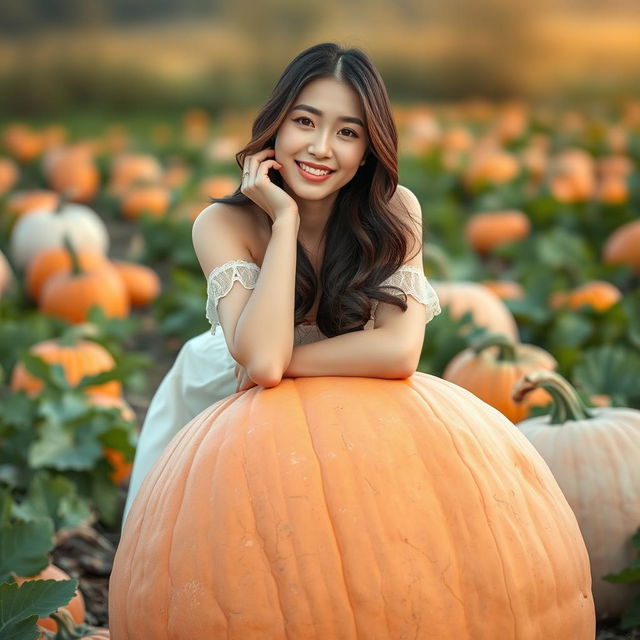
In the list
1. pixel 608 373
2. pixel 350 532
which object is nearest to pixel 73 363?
pixel 608 373

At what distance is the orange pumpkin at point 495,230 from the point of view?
7.36 meters

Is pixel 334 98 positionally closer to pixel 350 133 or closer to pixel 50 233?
pixel 350 133

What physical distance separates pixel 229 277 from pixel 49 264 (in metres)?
3.77

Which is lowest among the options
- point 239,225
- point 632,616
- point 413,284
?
point 632,616

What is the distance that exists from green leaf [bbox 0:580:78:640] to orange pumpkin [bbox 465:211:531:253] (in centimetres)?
530

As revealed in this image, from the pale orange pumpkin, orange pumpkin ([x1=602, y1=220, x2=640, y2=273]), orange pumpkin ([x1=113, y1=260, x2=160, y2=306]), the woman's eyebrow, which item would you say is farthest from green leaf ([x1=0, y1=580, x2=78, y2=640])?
orange pumpkin ([x1=602, y1=220, x2=640, y2=273])

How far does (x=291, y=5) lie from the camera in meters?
15.4

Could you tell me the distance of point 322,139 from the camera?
2.54 m

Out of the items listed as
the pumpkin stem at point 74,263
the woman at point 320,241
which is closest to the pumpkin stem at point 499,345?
the woman at point 320,241

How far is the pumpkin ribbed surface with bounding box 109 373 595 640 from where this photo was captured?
215cm

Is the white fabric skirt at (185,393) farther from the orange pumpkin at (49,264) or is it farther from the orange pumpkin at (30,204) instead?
the orange pumpkin at (30,204)

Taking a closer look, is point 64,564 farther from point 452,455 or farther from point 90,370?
point 452,455

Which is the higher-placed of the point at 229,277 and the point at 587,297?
the point at 229,277

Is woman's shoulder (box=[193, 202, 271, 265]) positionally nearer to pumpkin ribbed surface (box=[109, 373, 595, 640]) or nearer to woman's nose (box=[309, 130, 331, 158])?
woman's nose (box=[309, 130, 331, 158])
